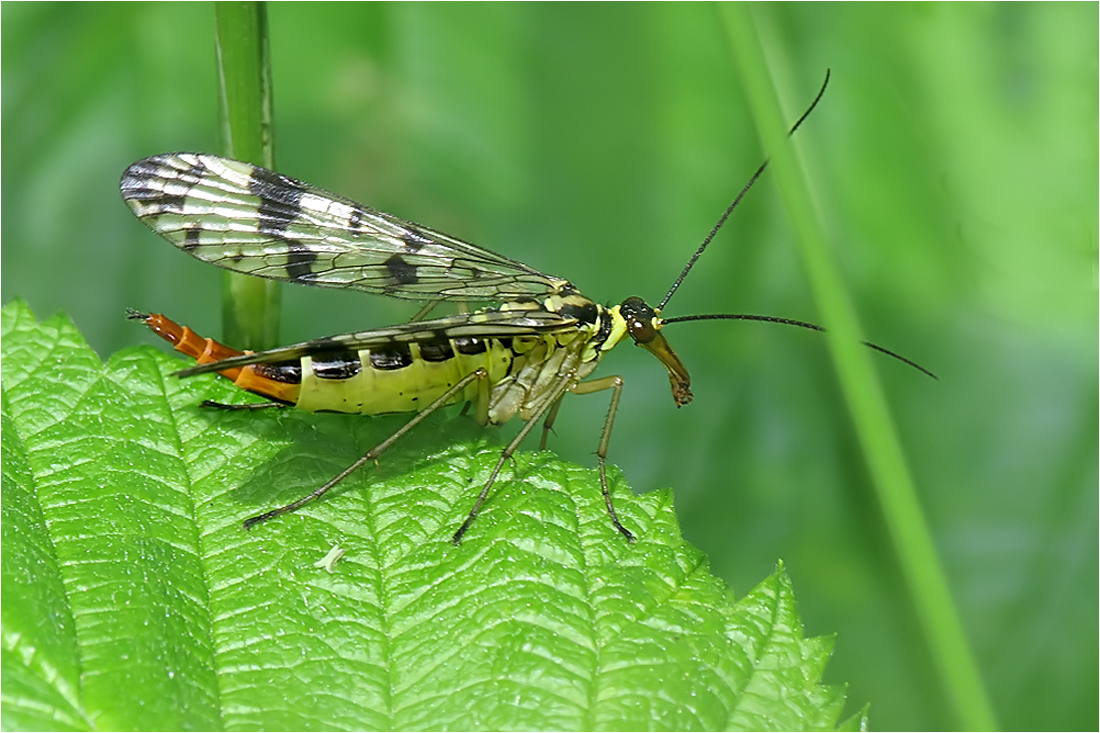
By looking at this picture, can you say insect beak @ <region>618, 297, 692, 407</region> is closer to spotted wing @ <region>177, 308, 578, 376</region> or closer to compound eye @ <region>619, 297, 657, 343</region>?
compound eye @ <region>619, 297, 657, 343</region>

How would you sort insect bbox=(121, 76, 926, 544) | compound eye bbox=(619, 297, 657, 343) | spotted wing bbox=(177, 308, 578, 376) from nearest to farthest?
spotted wing bbox=(177, 308, 578, 376) < insect bbox=(121, 76, 926, 544) < compound eye bbox=(619, 297, 657, 343)

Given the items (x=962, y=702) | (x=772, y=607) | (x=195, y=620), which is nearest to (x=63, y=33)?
(x=195, y=620)

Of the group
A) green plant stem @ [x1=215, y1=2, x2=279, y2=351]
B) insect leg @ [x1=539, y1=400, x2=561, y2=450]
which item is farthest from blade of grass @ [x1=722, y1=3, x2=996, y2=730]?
green plant stem @ [x1=215, y1=2, x2=279, y2=351]

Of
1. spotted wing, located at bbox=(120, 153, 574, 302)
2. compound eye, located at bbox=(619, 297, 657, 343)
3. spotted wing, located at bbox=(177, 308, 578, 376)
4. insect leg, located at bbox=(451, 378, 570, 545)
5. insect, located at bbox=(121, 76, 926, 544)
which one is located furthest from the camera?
compound eye, located at bbox=(619, 297, 657, 343)

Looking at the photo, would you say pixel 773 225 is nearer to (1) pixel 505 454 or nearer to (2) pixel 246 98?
(1) pixel 505 454

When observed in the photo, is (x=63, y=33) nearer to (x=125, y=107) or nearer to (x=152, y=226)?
(x=125, y=107)

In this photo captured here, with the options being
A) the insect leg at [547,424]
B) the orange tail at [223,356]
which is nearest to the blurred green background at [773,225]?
the insect leg at [547,424]
